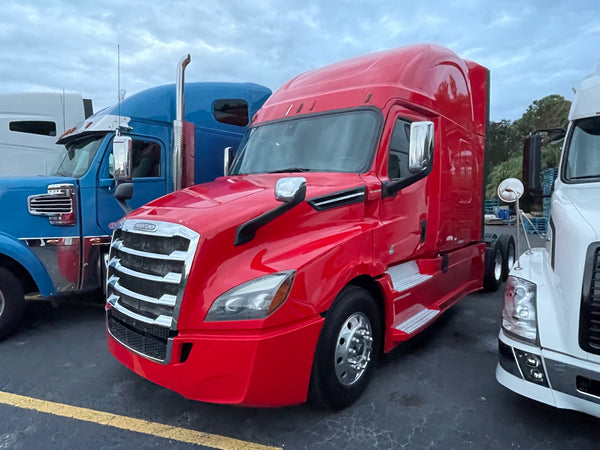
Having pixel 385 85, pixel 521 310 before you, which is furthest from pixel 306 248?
pixel 385 85

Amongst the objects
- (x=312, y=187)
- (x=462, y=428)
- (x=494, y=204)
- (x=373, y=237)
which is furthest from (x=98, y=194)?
(x=494, y=204)

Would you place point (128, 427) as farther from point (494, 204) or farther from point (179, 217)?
point (494, 204)

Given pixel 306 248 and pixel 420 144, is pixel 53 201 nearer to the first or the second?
pixel 306 248

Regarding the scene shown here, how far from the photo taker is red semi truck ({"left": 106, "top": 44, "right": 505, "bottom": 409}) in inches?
102

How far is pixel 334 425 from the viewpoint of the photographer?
9.64 ft

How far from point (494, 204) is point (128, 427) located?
23.9m

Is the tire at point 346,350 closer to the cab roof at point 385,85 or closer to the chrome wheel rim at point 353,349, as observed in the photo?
the chrome wheel rim at point 353,349

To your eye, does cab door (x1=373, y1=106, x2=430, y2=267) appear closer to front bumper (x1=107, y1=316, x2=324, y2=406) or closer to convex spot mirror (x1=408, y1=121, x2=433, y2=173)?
convex spot mirror (x1=408, y1=121, x2=433, y2=173)

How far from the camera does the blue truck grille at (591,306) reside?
2.42m

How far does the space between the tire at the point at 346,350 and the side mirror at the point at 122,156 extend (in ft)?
9.41

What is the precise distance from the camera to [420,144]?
135 inches

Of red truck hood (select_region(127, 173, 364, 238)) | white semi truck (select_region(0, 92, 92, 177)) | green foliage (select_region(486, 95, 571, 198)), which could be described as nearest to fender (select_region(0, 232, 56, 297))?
red truck hood (select_region(127, 173, 364, 238))

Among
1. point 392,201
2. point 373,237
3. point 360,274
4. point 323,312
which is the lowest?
point 323,312

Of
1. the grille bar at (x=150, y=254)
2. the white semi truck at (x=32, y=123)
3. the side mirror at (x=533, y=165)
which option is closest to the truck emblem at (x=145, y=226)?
the grille bar at (x=150, y=254)
